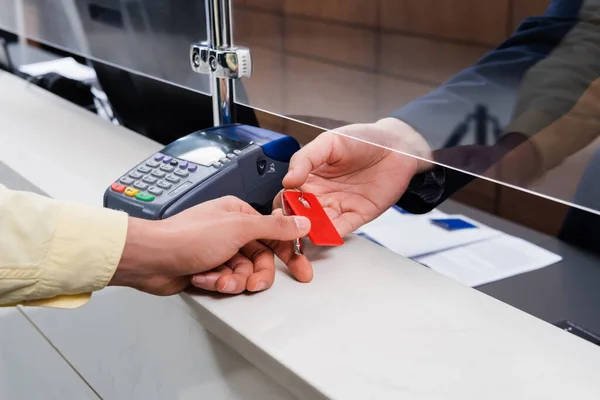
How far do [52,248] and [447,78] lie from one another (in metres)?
0.42

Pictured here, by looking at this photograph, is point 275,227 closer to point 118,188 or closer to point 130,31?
point 118,188

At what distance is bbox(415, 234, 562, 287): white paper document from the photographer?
0.75m

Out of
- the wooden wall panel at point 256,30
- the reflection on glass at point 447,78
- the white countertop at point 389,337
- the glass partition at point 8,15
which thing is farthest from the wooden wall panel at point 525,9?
the glass partition at point 8,15

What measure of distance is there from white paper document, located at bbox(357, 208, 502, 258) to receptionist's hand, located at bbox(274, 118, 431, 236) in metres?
0.05

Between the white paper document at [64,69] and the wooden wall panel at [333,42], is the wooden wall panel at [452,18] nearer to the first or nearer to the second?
the wooden wall panel at [333,42]

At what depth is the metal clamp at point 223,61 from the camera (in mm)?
831

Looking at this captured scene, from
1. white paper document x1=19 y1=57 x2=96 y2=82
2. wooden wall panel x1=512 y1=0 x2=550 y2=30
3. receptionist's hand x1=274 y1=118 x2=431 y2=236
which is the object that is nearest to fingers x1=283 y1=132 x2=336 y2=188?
receptionist's hand x1=274 y1=118 x2=431 y2=236

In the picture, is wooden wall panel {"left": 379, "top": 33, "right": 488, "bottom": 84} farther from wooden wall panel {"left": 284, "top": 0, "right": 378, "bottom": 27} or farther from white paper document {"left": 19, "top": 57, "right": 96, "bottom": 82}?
white paper document {"left": 19, "top": 57, "right": 96, "bottom": 82}

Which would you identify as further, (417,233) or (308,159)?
(417,233)

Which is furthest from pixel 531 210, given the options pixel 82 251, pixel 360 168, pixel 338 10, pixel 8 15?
pixel 8 15

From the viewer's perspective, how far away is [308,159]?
0.70 m

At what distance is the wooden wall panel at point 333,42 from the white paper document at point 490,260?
25 centimetres

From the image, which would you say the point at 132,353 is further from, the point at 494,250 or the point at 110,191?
the point at 494,250

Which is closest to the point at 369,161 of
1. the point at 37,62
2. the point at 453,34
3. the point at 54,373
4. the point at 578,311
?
the point at 453,34
